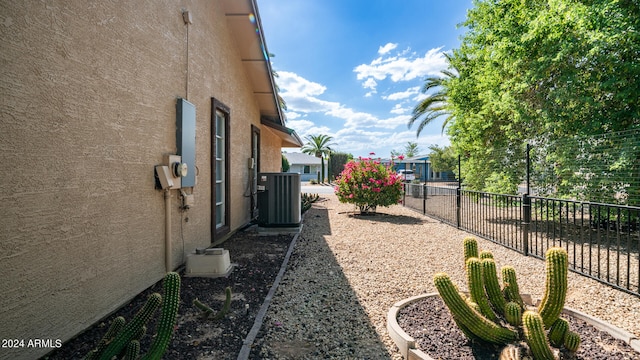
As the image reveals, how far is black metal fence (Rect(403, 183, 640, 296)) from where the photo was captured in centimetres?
456

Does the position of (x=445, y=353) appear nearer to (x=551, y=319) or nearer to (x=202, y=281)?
(x=551, y=319)

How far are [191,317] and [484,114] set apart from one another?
9891 millimetres

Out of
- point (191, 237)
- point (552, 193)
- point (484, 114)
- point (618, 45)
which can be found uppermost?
point (618, 45)

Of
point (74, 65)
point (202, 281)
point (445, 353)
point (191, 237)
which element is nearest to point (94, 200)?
point (74, 65)

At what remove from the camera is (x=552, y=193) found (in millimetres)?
7598

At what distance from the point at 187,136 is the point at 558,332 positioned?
4.81m

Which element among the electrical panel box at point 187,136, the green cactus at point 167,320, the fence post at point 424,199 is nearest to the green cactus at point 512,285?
the green cactus at point 167,320

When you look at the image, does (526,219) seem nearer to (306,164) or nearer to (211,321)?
(211,321)

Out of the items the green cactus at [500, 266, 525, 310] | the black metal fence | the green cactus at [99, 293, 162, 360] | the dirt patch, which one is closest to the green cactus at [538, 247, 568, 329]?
the green cactus at [500, 266, 525, 310]

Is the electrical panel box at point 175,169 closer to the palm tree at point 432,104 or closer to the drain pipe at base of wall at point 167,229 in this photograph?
the drain pipe at base of wall at point 167,229

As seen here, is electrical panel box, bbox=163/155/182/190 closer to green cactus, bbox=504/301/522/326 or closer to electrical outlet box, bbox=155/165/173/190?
electrical outlet box, bbox=155/165/173/190

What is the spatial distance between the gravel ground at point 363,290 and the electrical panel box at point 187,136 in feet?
6.84

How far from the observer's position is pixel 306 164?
50.0 meters

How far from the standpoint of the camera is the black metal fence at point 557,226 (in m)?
4.56
